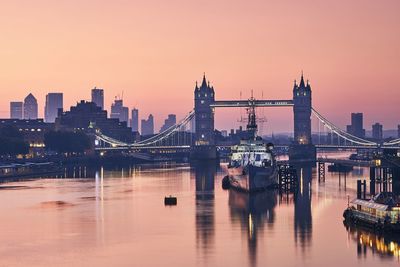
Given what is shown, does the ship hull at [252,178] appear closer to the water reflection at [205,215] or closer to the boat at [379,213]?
the water reflection at [205,215]

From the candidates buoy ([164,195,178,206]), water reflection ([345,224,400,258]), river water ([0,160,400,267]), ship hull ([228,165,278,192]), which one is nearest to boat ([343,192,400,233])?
water reflection ([345,224,400,258])

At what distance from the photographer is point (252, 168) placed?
365 feet

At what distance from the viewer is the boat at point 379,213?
67.6m

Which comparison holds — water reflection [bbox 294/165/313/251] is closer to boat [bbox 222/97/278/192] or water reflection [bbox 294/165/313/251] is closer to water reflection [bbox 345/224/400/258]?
water reflection [bbox 345/224/400/258]

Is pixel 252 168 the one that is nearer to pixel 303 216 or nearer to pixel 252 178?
pixel 252 178

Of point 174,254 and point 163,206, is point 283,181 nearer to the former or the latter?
point 163,206

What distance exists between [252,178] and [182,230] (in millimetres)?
37063

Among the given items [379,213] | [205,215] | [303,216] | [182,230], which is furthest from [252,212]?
[379,213]

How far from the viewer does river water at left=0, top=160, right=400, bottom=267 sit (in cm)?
6175

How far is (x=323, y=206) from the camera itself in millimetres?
92562

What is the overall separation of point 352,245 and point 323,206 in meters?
27.4

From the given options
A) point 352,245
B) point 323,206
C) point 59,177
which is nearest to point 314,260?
point 352,245

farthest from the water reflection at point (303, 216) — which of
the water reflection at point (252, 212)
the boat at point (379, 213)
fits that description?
the boat at point (379, 213)

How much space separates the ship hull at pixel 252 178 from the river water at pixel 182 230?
201 cm
